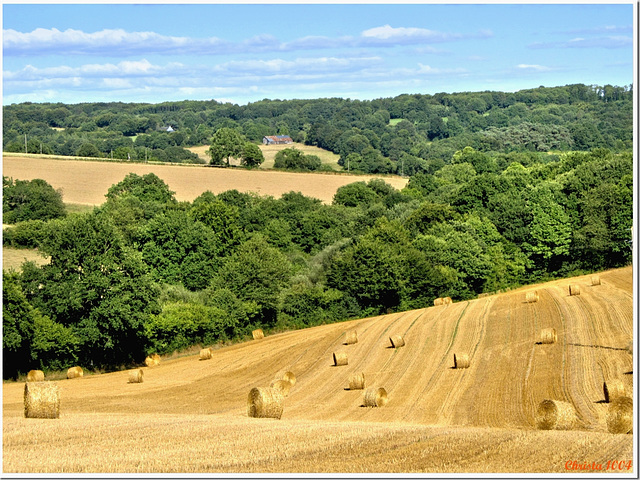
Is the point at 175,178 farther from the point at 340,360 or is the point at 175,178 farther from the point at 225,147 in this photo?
the point at 340,360

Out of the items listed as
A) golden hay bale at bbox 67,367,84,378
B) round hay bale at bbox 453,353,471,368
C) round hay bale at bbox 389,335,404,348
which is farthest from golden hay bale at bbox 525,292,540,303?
golden hay bale at bbox 67,367,84,378

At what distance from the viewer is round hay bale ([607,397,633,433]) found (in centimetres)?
1716

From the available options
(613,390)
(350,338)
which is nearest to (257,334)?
(350,338)

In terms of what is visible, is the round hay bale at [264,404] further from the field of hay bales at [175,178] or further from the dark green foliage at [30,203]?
the field of hay bales at [175,178]

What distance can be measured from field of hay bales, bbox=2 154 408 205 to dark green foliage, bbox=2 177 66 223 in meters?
6.42

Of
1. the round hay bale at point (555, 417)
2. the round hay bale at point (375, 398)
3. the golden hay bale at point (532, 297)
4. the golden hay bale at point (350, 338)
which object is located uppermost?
the round hay bale at point (555, 417)

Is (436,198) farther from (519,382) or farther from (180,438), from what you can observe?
(180,438)

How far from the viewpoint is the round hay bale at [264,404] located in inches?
807

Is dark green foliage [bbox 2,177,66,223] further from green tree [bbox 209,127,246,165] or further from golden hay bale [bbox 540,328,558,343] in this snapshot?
golden hay bale [bbox 540,328,558,343]

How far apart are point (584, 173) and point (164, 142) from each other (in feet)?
321

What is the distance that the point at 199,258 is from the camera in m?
63.4

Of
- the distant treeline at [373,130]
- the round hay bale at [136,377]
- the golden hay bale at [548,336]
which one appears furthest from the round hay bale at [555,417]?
the distant treeline at [373,130]

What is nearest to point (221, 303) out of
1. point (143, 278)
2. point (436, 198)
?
point (143, 278)

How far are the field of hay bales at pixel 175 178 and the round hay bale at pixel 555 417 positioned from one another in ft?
260
